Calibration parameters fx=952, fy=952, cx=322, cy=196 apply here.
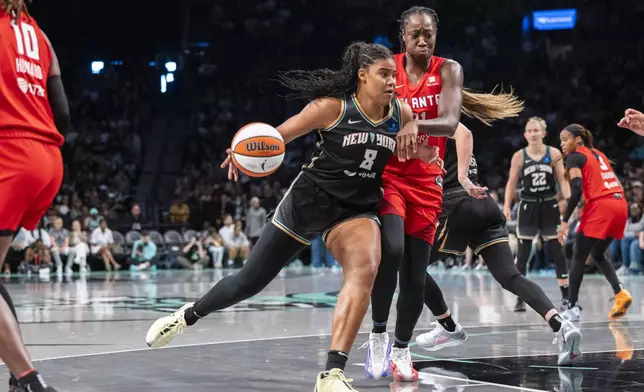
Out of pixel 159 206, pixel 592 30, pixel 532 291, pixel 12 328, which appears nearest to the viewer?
pixel 12 328

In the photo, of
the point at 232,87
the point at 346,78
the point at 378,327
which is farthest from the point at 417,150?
the point at 232,87

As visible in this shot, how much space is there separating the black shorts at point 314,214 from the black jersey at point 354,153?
0.13 ft

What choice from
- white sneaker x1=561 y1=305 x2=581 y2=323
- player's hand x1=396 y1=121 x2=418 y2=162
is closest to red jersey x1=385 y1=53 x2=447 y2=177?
player's hand x1=396 y1=121 x2=418 y2=162

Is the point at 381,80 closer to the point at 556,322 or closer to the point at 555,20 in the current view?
the point at 556,322

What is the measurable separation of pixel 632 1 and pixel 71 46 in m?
15.1

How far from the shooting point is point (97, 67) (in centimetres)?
2675

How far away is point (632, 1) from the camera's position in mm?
24703

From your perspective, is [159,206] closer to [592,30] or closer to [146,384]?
[592,30]

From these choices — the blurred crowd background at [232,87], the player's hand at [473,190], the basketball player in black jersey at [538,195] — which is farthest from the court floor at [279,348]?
the blurred crowd background at [232,87]

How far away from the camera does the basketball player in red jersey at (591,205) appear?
8.83 metres

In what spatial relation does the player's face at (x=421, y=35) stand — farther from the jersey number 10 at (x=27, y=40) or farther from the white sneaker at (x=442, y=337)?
the jersey number 10 at (x=27, y=40)

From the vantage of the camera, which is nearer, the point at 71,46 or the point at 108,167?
the point at 108,167

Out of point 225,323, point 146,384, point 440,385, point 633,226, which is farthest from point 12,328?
point 633,226

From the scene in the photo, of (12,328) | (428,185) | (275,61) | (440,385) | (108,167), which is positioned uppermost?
(275,61)
